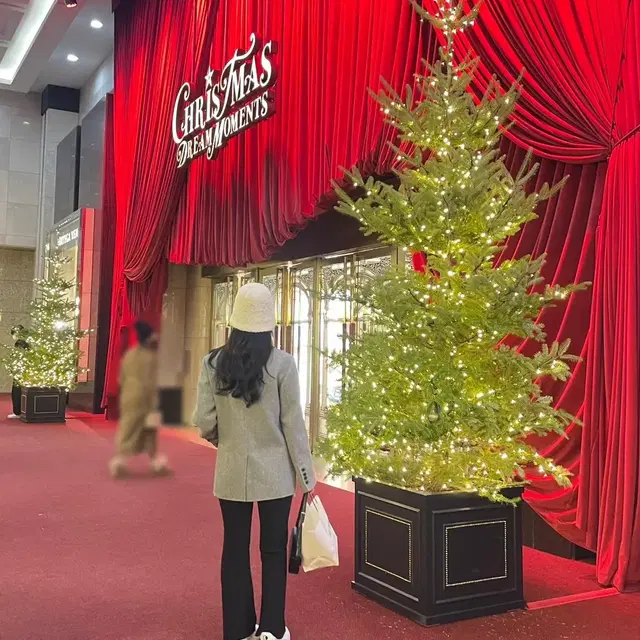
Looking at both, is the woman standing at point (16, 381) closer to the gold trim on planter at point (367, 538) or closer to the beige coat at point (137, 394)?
the beige coat at point (137, 394)

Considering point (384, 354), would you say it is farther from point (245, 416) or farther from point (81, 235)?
point (81, 235)

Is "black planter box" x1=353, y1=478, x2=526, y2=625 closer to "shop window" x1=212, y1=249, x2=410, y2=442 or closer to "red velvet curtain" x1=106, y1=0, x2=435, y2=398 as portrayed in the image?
"red velvet curtain" x1=106, y1=0, x2=435, y2=398

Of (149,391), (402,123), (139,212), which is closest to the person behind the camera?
(402,123)

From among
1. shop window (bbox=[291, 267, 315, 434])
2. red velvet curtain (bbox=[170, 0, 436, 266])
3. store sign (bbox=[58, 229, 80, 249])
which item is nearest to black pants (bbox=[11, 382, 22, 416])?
store sign (bbox=[58, 229, 80, 249])

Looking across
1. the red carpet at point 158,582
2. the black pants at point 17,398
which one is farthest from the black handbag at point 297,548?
the black pants at point 17,398

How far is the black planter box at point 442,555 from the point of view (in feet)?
11.0

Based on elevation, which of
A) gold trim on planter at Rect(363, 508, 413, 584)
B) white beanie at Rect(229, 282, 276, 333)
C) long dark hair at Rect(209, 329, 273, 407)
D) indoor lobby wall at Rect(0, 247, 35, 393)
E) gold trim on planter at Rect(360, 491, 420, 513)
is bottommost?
gold trim on planter at Rect(363, 508, 413, 584)

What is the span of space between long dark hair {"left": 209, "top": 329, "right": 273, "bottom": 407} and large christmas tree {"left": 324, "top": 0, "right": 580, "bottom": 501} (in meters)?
0.90

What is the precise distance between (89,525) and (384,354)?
286 centimetres

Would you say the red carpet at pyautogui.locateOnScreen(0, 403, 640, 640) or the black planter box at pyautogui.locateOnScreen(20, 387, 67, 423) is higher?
the black planter box at pyautogui.locateOnScreen(20, 387, 67, 423)

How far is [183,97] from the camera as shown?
33.2ft

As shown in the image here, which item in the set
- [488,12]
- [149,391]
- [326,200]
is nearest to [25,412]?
[149,391]

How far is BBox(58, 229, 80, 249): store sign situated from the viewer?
14.9 metres

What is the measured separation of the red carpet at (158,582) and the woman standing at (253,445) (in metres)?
0.42
